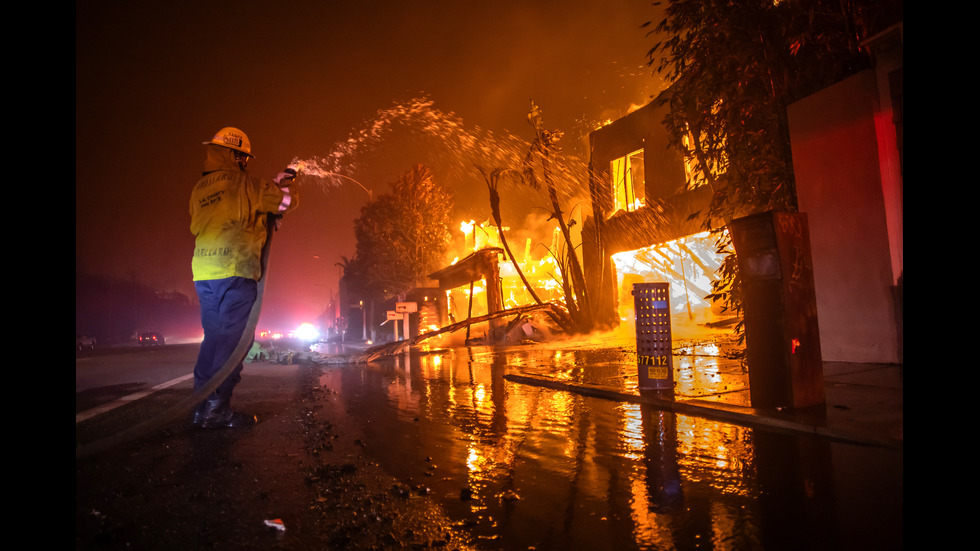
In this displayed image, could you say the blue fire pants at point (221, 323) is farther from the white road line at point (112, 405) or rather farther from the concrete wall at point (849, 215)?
the concrete wall at point (849, 215)

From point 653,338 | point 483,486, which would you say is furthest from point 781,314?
point 483,486

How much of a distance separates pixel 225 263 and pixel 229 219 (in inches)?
15.2

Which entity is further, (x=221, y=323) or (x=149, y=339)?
(x=149, y=339)

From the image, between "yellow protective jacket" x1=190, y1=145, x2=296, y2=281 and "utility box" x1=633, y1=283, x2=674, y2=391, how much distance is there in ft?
13.5

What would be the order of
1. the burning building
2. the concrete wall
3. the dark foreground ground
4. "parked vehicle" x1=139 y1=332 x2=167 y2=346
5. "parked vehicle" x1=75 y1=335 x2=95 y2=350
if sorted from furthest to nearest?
"parked vehicle" x1=139 y1=332 x2=167 y2=346, "parked vehicle" x1=75 y1=335 x2=95 y2=350, the burning building, the concrete wall, the dark foreground ground

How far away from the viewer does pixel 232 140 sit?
16.1 ft

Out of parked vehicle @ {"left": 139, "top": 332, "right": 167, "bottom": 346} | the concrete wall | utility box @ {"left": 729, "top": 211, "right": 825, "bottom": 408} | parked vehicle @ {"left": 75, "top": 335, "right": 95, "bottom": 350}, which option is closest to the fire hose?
utility box @ {"left": 729, "top": 211, "right": 825, "bottom": 408}

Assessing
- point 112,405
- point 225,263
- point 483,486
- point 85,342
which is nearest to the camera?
point 483,486

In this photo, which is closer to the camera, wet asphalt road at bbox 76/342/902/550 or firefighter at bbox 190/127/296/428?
wet asphalt road at bbox 76/342/902/550

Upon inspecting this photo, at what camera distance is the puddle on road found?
7.38ft

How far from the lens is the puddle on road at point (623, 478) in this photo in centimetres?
225

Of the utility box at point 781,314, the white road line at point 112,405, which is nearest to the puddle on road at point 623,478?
the utility box at point 781,314

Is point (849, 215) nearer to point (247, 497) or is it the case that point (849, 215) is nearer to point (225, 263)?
point (225, 263)

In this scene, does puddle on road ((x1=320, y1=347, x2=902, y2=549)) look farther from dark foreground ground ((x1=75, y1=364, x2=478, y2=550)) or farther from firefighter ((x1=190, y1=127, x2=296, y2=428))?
firefighter ((x1=190, y1=127, x2=296, y2=428))
